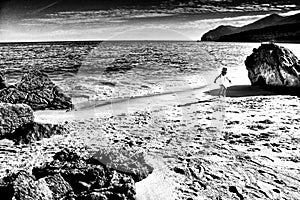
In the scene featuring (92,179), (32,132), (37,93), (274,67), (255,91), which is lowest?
Answer: (255,91)

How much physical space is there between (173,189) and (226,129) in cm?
367

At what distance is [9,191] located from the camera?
11.7 feet

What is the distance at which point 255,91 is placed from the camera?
45.2ft

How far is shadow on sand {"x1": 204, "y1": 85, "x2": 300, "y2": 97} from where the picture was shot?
12555 millimetres

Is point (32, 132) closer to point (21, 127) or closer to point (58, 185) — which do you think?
point (21, 127)

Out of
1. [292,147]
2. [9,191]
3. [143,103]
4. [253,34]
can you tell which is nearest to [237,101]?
[143,103]

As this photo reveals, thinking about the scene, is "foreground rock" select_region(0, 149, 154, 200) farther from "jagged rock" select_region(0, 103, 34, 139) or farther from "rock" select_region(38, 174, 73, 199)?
"jagged rock" select_region(0, 103, 34, 139)

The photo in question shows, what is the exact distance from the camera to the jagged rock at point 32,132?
661 centimetres

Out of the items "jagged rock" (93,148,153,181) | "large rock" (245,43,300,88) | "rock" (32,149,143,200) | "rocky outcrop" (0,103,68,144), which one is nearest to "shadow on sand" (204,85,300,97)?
"large rock" (245,43,300,88)

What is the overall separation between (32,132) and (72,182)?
3.28m

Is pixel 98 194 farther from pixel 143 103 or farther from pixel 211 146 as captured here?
pixel 143 103

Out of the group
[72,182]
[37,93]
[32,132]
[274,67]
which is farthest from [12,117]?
[274,67]

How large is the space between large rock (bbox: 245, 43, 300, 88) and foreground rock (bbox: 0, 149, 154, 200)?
11.2 m

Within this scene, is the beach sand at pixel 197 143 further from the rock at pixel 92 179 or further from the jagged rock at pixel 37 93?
the jagged rock at pixel 37 93
